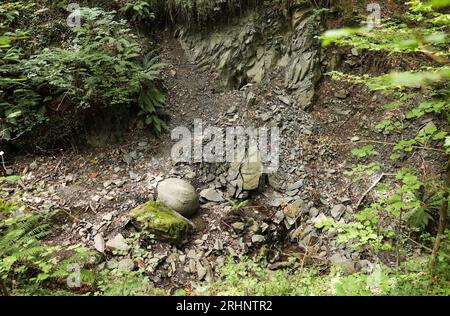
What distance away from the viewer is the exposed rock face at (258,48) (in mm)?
7711

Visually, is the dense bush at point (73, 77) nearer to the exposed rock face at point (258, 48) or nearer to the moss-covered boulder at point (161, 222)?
the exposed rock face at point (258, 48)

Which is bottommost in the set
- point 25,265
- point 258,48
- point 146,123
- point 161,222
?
point 161,222

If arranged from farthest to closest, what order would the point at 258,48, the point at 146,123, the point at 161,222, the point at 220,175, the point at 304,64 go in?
1. the point at 258,48
2. the point at 304,64
3. the point at 146,123
4. the point at 220,175
5. the point at 161,222

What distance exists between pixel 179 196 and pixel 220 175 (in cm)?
113

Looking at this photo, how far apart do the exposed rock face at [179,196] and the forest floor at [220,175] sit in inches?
10.5

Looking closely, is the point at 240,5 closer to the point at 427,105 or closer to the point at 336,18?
the point at 336,18

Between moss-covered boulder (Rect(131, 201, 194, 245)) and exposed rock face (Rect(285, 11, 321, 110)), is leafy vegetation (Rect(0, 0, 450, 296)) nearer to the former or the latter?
moss-covered boulder (Rect(131, 201, 194, 245))

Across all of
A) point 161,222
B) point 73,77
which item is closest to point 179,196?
point 161,222

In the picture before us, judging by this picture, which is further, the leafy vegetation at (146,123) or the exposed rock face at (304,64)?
the exposed rock face at (304,64)

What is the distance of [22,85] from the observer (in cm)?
642

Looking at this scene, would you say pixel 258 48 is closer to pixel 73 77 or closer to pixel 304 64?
pixel 304 64

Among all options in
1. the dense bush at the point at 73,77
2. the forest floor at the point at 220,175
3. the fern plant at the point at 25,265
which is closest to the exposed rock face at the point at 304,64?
the forest floor at the point at 220,175

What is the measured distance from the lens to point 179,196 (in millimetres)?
5766
